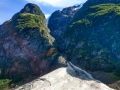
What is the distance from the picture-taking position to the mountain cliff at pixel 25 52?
122 metres

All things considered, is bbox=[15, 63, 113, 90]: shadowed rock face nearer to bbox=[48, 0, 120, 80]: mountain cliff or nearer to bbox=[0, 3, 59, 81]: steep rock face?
bbox=[48, 0, 120, 80]: mountain cliff

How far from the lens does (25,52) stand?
138 m

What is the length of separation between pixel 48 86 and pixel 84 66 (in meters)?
94.4

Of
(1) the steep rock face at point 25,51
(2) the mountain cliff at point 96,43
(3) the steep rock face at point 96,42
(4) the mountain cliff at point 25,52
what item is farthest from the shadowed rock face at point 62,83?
(1) the steep rock face at point 25,51

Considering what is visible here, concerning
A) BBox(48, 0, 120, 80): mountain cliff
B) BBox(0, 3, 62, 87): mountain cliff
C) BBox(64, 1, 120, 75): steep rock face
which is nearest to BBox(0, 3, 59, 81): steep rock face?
BBox(0, 3, 62, 87): mountain cliff

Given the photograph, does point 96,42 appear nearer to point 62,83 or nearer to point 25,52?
point 25,52

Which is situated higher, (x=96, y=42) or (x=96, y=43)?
(x=96, y=42)

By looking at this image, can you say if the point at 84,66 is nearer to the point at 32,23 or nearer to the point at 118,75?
the point at 118,75

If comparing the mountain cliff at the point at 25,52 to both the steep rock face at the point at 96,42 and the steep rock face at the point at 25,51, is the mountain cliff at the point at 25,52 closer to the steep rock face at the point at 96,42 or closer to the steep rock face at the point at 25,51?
the steep rock face at the point at 25,51

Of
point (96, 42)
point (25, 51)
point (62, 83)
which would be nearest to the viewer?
point (62, 83)

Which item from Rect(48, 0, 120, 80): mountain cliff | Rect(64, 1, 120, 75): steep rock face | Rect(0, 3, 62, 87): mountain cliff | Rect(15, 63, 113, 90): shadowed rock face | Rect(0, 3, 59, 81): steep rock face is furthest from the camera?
Rect(0, 3, 59, 81): steep rock face

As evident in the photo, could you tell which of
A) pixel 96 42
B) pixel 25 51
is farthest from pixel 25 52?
pixel 96 42

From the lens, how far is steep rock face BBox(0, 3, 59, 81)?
4825 inches

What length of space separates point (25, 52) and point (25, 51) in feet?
2.89
